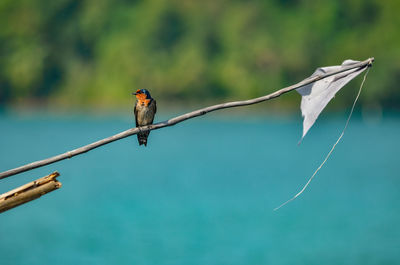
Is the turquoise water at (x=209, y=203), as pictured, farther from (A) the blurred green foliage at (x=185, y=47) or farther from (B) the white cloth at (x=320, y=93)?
(B) the white cloth at (x=320, y=93)

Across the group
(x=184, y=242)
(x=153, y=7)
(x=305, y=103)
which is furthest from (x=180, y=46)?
(x=305, y=103)

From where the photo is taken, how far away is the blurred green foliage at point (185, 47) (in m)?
69.4

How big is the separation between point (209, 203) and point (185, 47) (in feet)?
153

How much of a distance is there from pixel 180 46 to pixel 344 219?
2002 inches

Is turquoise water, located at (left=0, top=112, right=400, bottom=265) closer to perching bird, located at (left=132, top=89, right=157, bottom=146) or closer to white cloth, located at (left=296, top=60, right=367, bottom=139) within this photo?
perching bird, located at (left=132, top=89, right=157, bottom=146)

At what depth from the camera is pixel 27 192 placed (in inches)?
101

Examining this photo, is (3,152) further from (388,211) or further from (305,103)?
(305,103)

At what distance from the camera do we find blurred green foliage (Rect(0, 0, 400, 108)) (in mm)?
69438

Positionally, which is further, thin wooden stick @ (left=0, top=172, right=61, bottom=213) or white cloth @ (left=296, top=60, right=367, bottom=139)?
white cloth @ (left=296, top=60, right=367, bottom=139)

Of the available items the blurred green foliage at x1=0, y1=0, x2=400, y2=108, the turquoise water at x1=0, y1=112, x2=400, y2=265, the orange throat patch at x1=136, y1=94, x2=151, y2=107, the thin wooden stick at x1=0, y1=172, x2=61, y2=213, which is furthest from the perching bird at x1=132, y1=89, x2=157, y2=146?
the blurred green foliage at x1=0, y1=0, x2=400, y2=108

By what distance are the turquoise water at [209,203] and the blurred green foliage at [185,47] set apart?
1328 cm

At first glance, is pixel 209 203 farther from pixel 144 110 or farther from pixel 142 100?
pixel 144 110

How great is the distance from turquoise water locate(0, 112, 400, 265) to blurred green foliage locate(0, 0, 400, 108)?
1328 cm

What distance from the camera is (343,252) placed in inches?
810
